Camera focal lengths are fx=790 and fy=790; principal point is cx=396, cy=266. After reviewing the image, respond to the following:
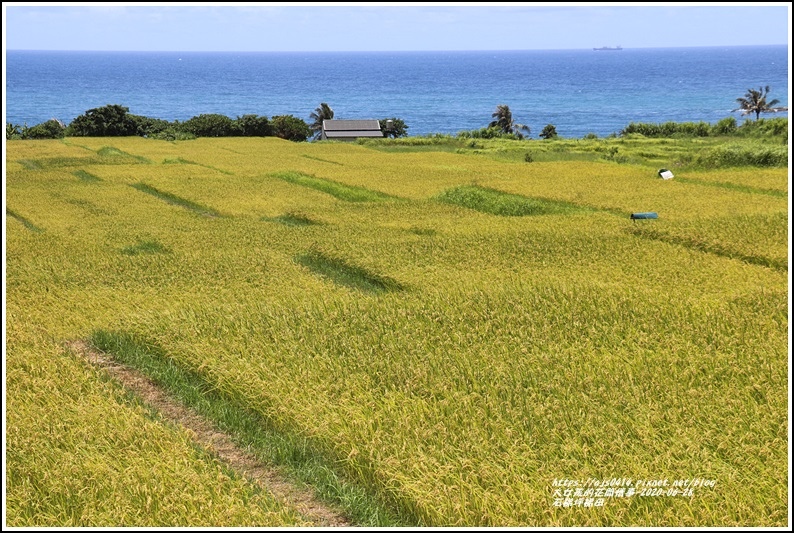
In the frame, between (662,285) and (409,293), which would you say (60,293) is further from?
(662,285)

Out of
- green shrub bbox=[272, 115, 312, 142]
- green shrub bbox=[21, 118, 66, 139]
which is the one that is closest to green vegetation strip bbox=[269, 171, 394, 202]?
green shrub bbox=[272, 115, 312, 142]

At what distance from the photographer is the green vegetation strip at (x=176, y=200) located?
22.8 m

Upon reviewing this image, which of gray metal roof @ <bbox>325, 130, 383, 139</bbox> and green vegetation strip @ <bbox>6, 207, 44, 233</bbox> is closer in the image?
green vegetation strip @ <bbox>6, 207, 44, 233</bbox>

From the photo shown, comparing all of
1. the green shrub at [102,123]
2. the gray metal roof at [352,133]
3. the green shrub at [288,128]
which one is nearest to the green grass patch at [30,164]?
the green shrub at [102,123]

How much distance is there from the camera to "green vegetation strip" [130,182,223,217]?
22828 millimetres

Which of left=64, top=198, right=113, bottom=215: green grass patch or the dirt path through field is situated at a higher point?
the dirt path through field

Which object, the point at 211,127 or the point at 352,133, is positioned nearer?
the point at 211,127

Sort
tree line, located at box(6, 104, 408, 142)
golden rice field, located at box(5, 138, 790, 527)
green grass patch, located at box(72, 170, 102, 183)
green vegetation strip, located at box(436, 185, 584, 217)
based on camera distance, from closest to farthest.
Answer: golden rice field, located at box(5, 138, 790, 527) < green vegetation strip, located at box(436, 185, 584, 217) < green grass patch, located at box(72, 170, 102, 183) < tree line, located at box(6, 104, 408, 142)

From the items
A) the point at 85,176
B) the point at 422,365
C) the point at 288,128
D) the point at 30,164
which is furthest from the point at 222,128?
the point at 422,365

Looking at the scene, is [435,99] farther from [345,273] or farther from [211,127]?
[345,273]

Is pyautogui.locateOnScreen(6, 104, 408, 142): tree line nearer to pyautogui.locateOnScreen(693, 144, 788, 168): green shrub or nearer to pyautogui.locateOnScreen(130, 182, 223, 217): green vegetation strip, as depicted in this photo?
pyautogui.locateOnScreen(130, 182, 223, 217): green vegetation strip

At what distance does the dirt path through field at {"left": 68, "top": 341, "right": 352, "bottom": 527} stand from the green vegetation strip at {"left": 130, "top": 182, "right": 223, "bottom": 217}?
1337 centimetres

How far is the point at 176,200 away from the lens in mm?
25047

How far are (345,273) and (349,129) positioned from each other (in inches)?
→ 1634
